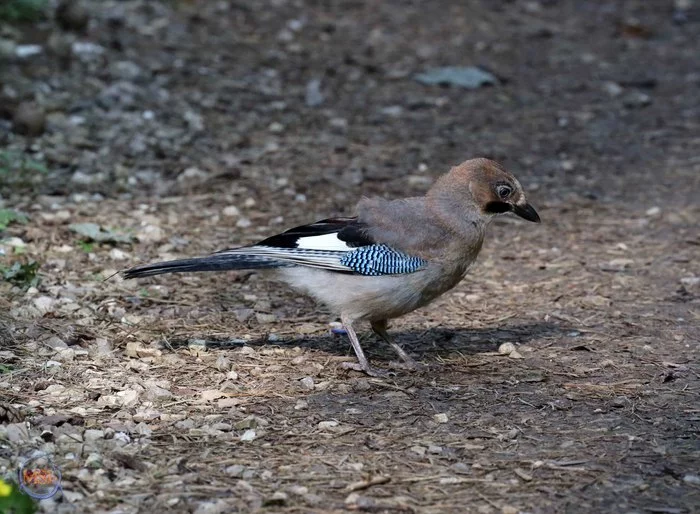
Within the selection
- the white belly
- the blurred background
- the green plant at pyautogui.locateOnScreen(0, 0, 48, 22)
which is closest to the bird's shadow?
the white belly

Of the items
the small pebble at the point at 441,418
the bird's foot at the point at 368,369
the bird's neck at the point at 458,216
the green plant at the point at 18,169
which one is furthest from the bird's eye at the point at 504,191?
the green plant at the point at 18,169

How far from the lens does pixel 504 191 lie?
224 inches

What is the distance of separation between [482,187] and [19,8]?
5.48 metres

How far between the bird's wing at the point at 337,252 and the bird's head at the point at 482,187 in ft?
1.52

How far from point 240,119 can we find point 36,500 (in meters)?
5.54

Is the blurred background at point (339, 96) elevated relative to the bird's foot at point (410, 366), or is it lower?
elevated

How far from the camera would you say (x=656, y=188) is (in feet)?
26.8

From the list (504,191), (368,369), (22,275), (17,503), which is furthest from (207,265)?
(17,503)

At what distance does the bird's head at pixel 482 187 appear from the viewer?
223 inches

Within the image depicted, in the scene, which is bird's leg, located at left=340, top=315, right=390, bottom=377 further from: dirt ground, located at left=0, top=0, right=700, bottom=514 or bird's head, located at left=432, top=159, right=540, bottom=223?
bird's head, located at left=432, top=159, right=540, bottom=223

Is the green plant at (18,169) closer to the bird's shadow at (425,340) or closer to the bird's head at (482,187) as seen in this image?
the bird's shadow at (425,340)

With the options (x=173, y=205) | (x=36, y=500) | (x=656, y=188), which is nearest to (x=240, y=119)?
(x=173, y=205)

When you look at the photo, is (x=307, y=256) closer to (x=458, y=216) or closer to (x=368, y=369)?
(x=368, y=369)

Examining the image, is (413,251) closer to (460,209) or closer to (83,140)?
(460,209)
